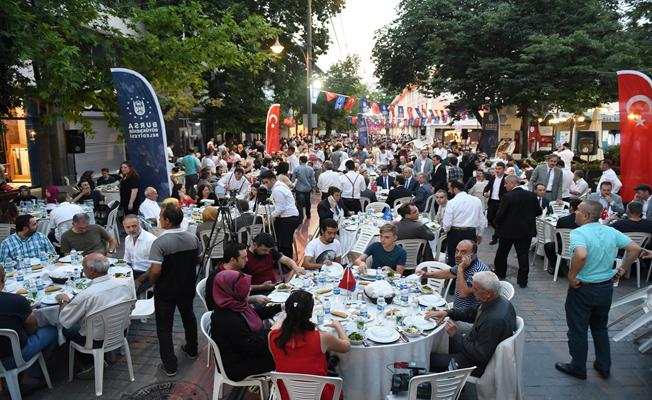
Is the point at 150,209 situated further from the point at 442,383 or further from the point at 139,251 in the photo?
the point at 442,383

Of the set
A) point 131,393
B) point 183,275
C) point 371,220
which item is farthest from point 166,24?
point 131,393

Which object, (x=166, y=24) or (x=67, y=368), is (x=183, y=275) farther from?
(x=166, y=24)

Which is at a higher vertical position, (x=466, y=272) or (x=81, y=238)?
(x=81, y=238)

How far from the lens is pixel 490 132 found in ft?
75.7

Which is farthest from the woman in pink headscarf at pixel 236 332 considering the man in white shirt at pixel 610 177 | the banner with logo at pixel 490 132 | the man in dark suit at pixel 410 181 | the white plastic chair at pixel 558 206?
the banner with logo at pixel 490 132

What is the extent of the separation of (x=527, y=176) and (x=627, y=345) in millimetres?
7786

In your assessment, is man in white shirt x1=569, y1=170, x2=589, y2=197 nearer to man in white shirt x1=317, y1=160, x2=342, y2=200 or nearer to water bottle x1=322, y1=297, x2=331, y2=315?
man in white shirt x1=317, y1=160, x2=342, y2=200

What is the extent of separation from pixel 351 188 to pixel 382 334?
20.4 feet

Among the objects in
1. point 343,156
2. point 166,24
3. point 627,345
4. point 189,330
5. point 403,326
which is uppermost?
point 166,24

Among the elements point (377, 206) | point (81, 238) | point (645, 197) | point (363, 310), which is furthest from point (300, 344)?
point (645, 197)

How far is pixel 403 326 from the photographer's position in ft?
13.4

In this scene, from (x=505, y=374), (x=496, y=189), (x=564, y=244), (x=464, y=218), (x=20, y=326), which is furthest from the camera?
(x=496, y=189)

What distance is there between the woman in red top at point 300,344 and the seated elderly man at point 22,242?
469 cm

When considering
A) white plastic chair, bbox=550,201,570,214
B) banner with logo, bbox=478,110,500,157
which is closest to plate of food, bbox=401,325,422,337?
white plastic chair, bbox=550,201,570,214
